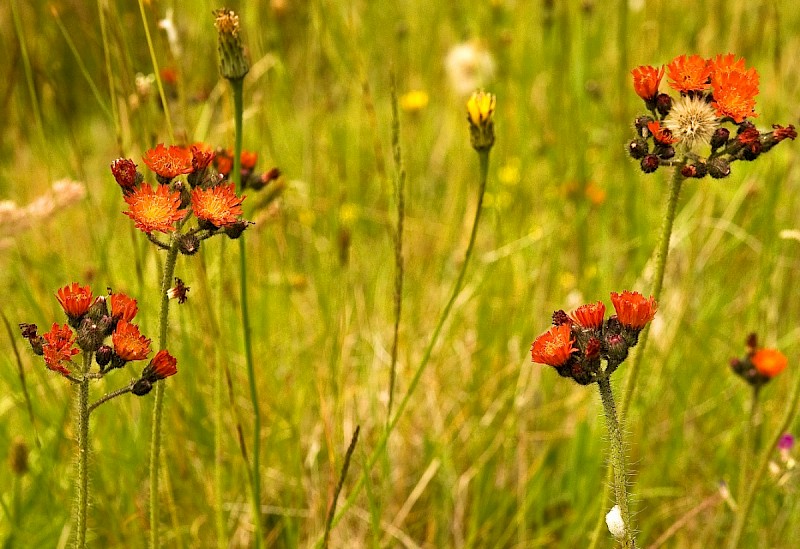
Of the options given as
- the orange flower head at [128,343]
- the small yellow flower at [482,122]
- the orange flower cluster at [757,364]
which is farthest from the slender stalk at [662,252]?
the orange flower head at [128,343]

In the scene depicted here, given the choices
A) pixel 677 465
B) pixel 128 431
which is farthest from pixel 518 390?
pixel 128 431

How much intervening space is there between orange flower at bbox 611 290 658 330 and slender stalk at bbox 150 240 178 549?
700 millimetres

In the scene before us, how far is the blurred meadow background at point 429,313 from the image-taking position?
2426mm

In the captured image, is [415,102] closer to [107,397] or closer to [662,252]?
[662,252]

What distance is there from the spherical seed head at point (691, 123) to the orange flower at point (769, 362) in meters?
0.75

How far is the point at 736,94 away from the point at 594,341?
19.8 inches

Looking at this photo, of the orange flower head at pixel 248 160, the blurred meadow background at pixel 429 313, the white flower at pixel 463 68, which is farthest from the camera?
the white flower at pixel 463 68

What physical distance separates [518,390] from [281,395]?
0.82 m

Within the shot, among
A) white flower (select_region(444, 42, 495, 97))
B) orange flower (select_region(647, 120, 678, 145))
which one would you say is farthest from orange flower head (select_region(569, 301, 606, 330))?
white flower (select_region(444, 42, 495, 97))

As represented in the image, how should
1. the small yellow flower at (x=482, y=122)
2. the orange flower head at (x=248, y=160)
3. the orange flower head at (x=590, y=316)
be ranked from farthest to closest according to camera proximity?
the orange flower head at (x=248, y=160)
the small yellow flower at (x=482, y=122)
the orange flower head at (x=590, y=316)

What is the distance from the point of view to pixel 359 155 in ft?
15.2

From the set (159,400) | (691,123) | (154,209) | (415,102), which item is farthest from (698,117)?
(415,102)

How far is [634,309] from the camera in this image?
1309mm

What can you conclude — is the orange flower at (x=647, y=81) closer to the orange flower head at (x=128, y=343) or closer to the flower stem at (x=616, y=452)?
the flower stem at (x=616, y=452)
